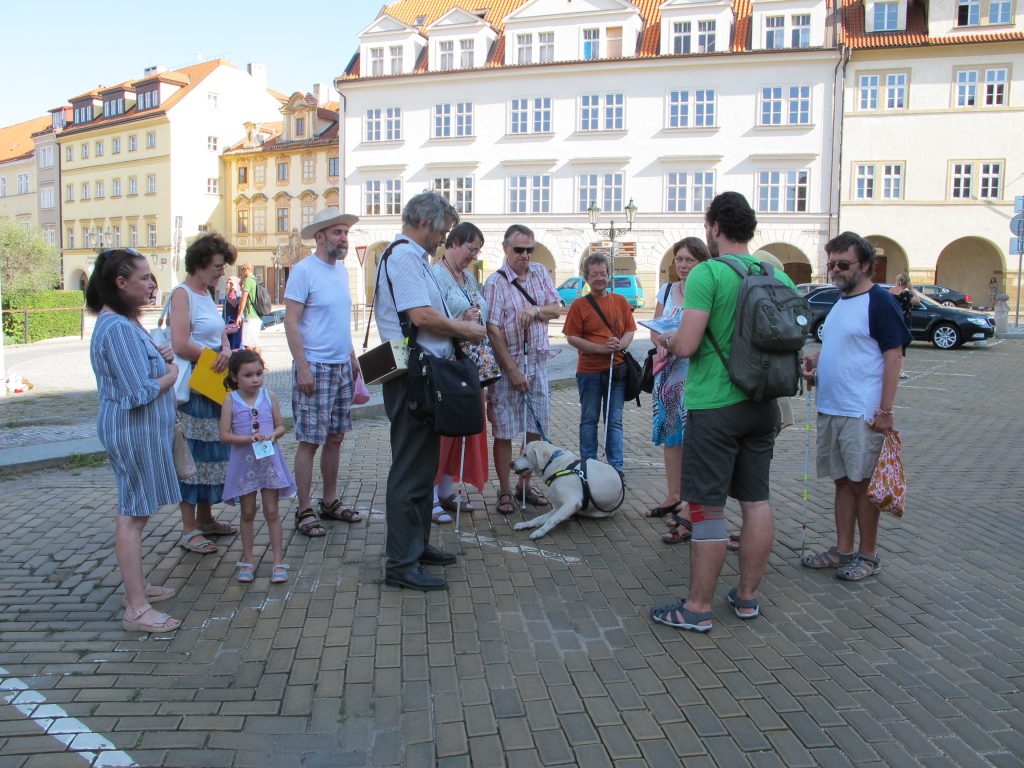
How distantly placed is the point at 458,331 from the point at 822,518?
10.4ft

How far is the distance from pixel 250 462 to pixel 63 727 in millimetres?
1681

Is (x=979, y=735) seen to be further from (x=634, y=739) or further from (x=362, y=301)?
(x=362, y=301)

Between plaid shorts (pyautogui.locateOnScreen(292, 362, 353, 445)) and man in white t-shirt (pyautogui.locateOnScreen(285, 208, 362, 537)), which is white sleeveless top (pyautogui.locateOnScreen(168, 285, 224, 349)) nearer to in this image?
man in white t-shirt (pyautogui.locateOnScreen(285, 208, 362, 537))

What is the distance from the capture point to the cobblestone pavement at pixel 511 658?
3.01 metres

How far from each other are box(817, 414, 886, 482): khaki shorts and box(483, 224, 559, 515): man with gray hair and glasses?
6.19ft

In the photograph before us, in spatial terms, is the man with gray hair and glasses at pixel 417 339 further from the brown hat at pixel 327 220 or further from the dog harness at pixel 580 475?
the dog harness at pixel 580 475

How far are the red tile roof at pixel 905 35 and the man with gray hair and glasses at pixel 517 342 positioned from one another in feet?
118

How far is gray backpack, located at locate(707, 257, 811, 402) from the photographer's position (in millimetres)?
3717

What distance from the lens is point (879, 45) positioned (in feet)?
117

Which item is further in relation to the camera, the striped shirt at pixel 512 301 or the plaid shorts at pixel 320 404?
the striped shirt at pixel 512 301

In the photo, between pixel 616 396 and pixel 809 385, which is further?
pixel 616 396

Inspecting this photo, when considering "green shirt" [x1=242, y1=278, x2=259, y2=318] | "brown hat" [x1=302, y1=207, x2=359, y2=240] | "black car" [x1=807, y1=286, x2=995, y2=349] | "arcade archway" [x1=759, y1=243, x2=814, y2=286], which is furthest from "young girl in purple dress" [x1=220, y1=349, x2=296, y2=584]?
"arcade archway" [x1=759, y1=243, x2=814, y2=286]

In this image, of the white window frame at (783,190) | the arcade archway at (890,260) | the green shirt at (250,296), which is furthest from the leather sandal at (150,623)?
the arcade archway at (890,260)

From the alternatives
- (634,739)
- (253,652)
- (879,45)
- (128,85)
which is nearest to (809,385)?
(634,739)
